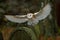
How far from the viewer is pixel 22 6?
3.43 ft

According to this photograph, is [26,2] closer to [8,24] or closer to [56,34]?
[8,24]

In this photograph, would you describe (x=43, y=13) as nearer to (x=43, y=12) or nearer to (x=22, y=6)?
(x=43, y=12)

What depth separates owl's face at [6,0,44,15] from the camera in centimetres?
104

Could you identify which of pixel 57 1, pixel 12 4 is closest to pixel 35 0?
pixel 12 4

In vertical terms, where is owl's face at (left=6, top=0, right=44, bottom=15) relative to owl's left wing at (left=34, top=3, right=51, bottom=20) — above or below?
above

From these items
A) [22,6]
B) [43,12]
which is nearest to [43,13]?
[43,12]

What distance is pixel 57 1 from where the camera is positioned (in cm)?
126

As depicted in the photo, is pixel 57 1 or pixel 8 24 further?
pixel 57 1

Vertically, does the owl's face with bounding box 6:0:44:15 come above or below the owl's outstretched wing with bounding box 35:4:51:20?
above

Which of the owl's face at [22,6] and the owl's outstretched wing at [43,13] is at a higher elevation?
the owl's face at [22,6]

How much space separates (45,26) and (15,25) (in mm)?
197

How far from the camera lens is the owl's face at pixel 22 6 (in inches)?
40.9

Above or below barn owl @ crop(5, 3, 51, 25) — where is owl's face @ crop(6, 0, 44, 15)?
above

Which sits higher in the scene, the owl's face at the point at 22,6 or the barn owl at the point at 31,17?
the owl's face at the point at 22,6
